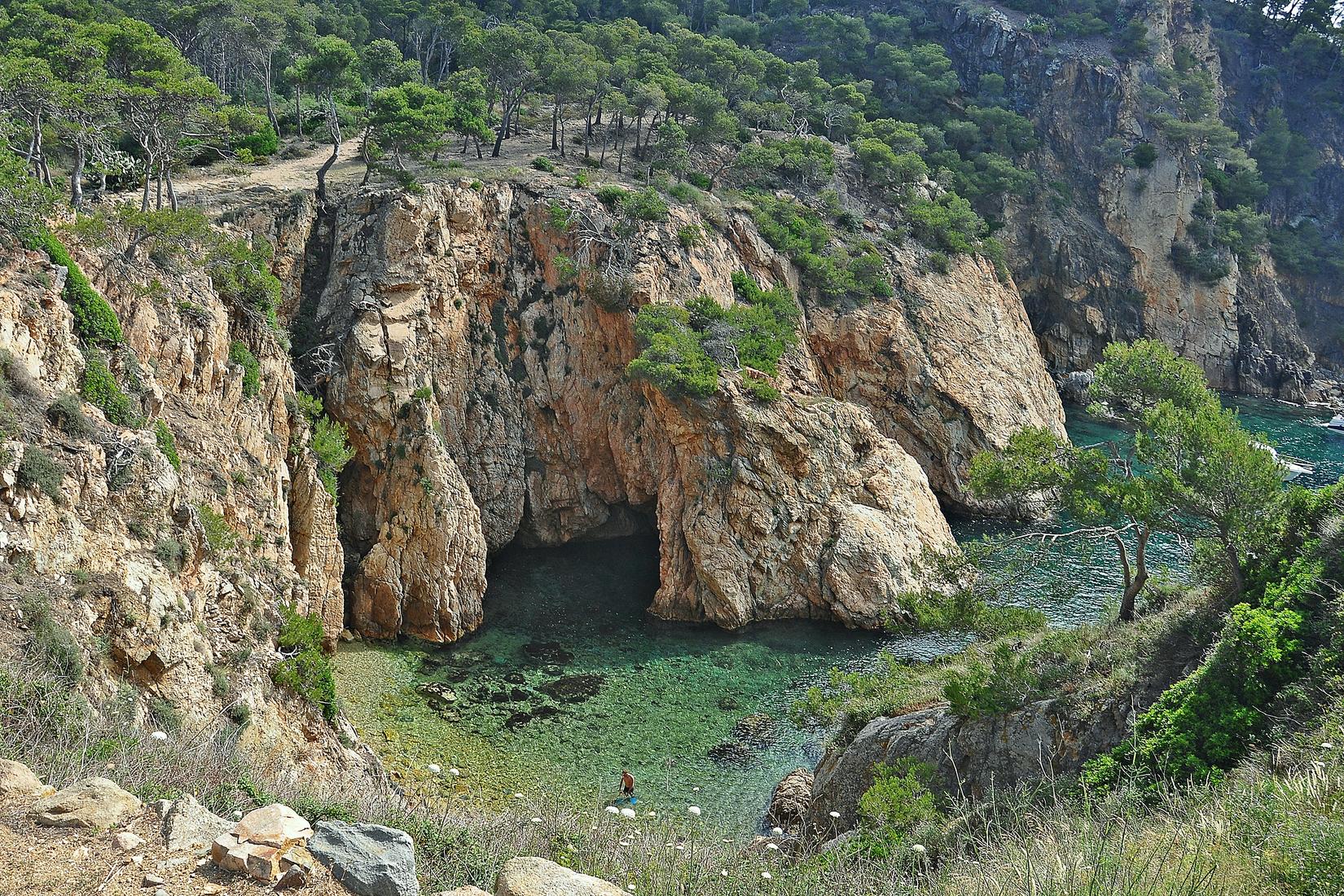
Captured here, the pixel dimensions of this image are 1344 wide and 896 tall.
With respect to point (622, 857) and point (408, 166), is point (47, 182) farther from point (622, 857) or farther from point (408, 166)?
point (622, 857)

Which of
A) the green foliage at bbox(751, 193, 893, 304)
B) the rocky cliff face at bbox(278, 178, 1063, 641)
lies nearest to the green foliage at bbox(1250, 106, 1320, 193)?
the green foliage at bbox(751, 193, 893, 304)

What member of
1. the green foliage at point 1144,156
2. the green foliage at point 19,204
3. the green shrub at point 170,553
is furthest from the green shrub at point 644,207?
the green foliage at point 1144,156

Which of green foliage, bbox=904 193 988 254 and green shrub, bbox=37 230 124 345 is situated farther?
green foliage, bbox=904 193 988 254

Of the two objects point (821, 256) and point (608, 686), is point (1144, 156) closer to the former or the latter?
point (821, 256)

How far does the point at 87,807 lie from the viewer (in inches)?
295

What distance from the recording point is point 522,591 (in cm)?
3152

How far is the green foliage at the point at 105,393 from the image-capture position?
654 inches

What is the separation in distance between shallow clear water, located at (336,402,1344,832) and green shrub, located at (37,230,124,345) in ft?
35.7

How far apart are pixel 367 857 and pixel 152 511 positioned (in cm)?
1096

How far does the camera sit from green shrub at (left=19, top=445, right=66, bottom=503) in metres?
13.6

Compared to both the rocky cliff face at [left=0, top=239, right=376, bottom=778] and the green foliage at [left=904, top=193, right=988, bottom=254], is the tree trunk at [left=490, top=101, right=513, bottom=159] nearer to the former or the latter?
the rocky cliff face at [left=0, top=239, right=376, bottom=778]

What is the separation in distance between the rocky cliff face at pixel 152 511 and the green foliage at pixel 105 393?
138mm

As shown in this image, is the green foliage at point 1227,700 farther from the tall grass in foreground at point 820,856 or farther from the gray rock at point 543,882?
the gray rock at point 543,882

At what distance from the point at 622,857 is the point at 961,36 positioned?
264 ft
